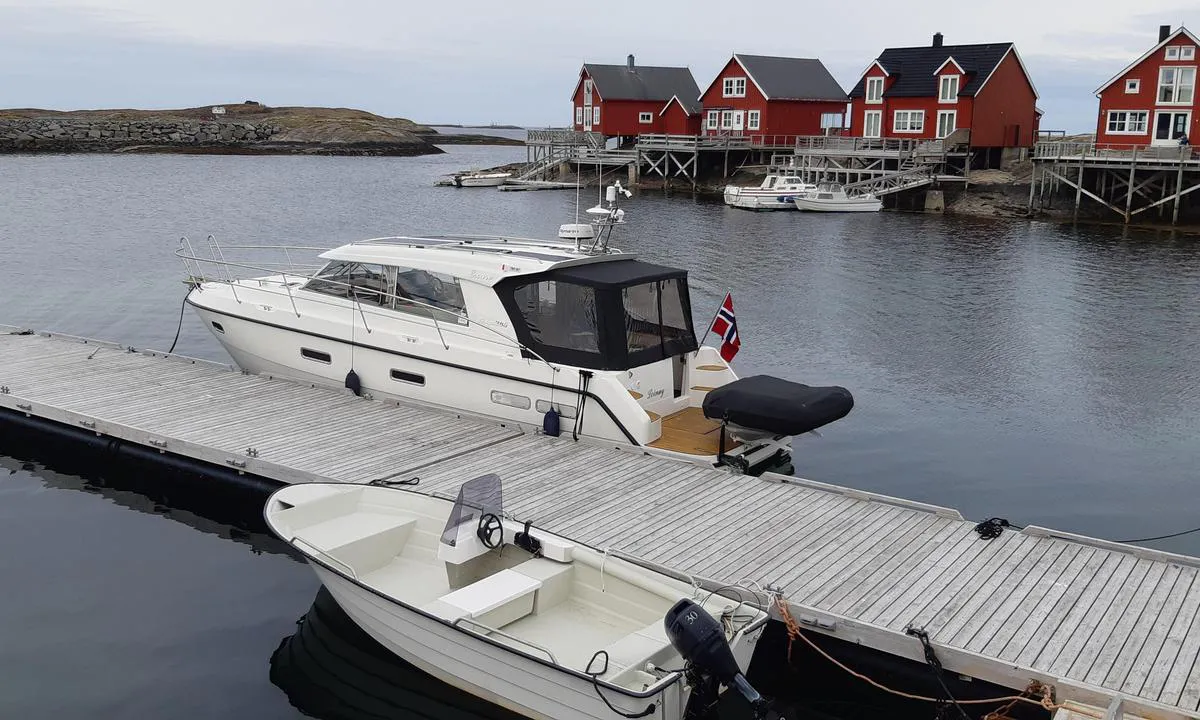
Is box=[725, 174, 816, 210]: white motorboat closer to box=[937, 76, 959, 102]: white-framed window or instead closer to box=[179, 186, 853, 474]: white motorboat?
box=[937, 76, 959, 102]: white-framed window

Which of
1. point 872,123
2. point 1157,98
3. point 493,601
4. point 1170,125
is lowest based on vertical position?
point 493,601

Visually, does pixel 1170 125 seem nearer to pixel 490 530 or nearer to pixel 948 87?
pixel 948 87

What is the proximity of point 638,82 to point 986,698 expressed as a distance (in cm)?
5968

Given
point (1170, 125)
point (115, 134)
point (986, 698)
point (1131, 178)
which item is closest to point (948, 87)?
point (1170, 125)

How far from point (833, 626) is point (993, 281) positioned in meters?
23.9

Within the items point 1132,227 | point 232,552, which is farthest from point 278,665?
point 1132,227

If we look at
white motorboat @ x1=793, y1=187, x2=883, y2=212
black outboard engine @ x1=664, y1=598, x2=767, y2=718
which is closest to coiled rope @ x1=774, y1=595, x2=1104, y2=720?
black outboard engine @ x1=664, y1=598, x2=767, y2=718

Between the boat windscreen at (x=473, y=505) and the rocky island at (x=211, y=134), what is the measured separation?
92.7 metres

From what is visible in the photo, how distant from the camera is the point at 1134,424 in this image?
1606 centimetres

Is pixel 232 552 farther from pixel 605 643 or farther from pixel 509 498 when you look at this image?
pixel 605 643

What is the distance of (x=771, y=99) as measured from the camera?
57312mm

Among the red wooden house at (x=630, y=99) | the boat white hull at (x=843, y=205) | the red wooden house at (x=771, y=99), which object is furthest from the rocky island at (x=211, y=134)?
the boat white hull at (x=843, y=205)

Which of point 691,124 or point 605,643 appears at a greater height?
point 691,124

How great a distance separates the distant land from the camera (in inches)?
3553
